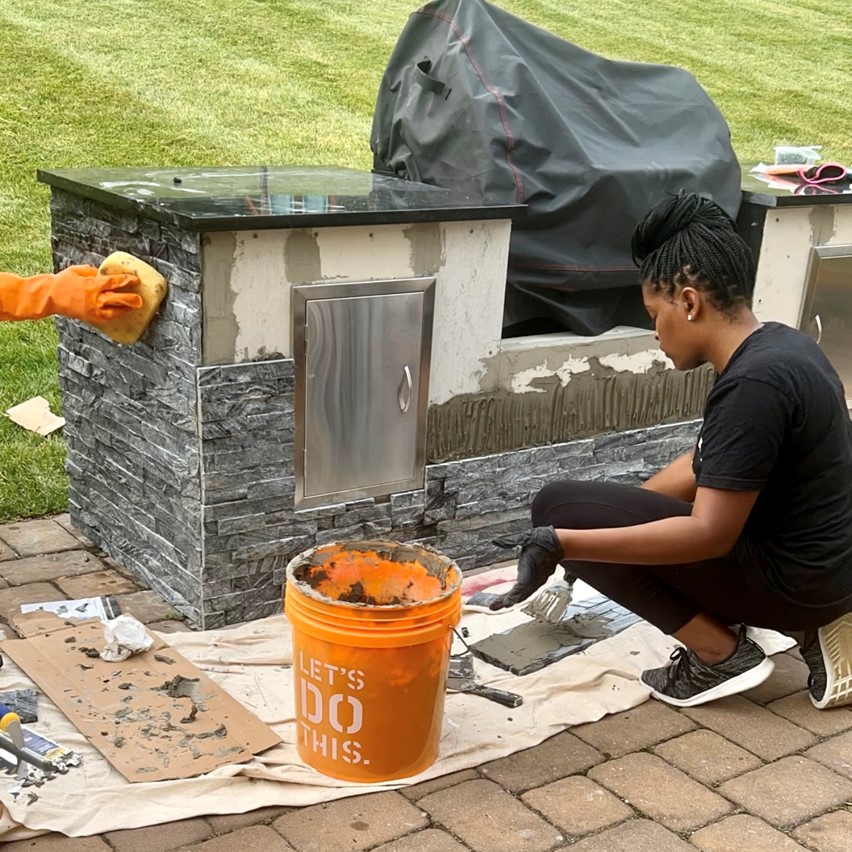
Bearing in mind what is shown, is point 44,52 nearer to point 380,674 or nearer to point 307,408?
point 307,408

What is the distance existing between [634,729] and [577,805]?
0.43m

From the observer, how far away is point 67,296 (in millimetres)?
3381

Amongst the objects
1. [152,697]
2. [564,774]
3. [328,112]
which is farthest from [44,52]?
[564,774]

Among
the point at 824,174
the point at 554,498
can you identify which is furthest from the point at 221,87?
the point at 554,498

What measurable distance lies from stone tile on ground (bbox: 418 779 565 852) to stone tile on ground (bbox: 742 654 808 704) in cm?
94

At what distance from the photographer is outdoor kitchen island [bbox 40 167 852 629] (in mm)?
3385

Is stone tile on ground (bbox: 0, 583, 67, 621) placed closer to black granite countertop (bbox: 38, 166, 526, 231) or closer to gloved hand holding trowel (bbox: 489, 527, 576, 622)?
black granite countertop (bbox: 38, 166, 526, 231)

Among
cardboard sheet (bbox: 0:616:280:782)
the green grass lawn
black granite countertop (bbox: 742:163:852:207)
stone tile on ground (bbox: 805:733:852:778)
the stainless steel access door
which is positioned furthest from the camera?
the green grass lawn

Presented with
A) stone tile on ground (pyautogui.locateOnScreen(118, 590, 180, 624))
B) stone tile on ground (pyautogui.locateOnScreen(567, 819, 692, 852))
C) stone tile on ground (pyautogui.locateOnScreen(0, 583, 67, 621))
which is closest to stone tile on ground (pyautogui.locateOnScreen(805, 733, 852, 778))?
stone tile on ground (pyautogui.locateOnScreen(567, 819, 692, 852))

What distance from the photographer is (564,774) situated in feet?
9.61

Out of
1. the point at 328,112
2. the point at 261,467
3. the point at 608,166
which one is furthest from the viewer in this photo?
the point at 328,112

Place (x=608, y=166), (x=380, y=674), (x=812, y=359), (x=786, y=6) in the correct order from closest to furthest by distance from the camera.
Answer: (x=380, y=674)
(x=812, y=359)
(x=608, y=166)
(x=786, y=6)

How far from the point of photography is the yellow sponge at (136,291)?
338 cm

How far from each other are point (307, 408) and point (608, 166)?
1.37m
